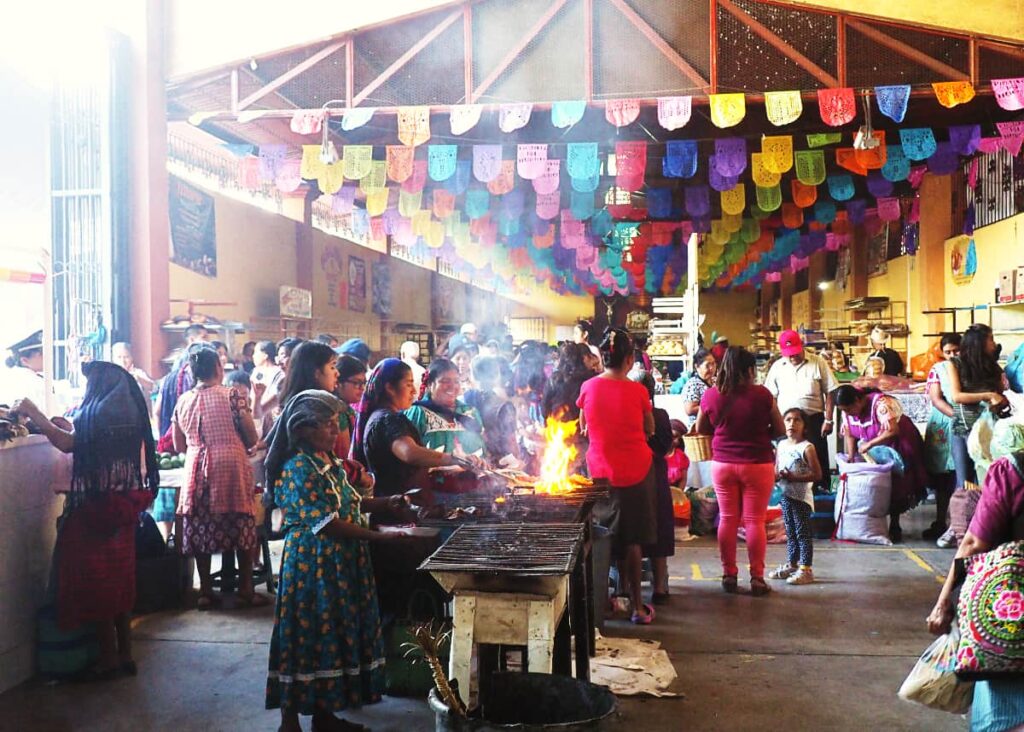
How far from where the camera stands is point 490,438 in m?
6.84

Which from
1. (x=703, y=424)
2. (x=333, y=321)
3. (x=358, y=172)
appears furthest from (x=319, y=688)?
(x=333, y=321)

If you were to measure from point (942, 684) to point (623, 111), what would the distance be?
24.6 feet

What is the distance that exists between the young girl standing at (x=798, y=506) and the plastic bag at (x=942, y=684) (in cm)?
333

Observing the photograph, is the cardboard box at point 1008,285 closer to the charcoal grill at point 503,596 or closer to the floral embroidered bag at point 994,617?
the floral embroidered bag at point 994,617

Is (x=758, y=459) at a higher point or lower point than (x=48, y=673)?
higher

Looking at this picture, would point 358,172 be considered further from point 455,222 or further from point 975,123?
point 975,123

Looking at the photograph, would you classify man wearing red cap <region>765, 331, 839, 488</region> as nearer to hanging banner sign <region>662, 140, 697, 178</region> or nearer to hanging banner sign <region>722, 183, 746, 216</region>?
hanging banner sign <region>662, 140, 697, 178</region>

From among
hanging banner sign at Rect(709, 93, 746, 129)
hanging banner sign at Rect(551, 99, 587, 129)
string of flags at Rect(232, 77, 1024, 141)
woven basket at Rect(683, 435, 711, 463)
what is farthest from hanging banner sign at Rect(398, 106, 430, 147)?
woven basket at Rect(683, 435, 711, 463)

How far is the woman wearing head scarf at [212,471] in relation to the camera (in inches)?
225

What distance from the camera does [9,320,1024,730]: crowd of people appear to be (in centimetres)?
365

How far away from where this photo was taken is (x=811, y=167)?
1000 centimetres

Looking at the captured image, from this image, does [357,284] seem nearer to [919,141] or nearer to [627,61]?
[627,61]

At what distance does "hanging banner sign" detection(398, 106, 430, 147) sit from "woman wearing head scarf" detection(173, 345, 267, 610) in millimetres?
4659

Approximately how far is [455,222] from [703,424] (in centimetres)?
940
